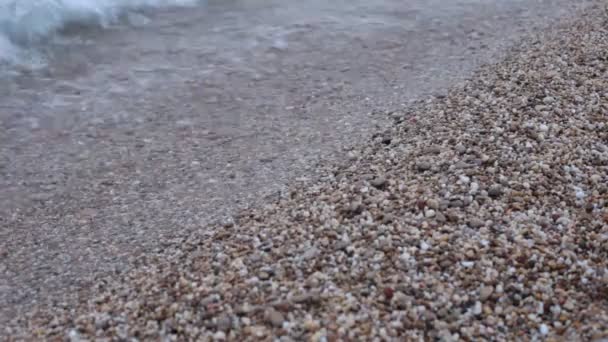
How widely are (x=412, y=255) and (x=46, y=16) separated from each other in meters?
4.54

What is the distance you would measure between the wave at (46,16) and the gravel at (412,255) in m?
3.23

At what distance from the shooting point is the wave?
17.9 ft

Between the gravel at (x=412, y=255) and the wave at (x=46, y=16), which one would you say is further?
the wave at (x=46, y=16)

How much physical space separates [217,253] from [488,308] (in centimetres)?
109

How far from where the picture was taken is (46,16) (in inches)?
231

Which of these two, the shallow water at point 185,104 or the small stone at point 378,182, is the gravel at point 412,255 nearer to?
the small stone at point 378,182

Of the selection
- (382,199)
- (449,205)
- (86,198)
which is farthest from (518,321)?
(86,198)

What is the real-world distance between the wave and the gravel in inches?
127

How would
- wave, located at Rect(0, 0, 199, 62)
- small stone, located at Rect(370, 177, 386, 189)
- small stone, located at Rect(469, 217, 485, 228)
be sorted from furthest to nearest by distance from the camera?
wave, located at Rect(0, 0, 199, 62), small stone, located at Rect(370, 177, 386, 189), small stone, located at Rect(469, 217, 485, 228)

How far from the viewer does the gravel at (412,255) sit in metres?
2.32

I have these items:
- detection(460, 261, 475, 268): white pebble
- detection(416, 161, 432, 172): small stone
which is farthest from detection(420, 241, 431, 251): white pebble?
detection(416, 161, 432, 172): small stone

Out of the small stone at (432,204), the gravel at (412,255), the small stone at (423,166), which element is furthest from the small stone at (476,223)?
the small stone at (423,166)

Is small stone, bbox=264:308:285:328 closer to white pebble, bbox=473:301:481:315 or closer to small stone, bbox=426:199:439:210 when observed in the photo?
white pebble, bbox=473:301:481:315

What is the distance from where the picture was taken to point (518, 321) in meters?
2.31
